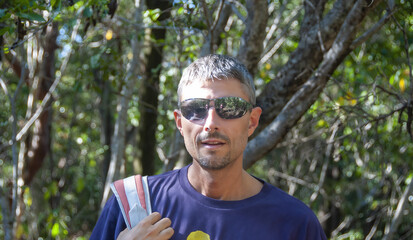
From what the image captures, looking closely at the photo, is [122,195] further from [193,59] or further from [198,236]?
[193,59]

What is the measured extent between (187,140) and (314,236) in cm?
63

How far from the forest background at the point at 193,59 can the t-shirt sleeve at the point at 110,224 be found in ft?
4.48

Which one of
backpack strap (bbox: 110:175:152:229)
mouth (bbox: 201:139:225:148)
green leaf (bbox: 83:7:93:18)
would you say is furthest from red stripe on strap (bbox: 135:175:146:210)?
green leaf (bbox: 83:7:93:18)

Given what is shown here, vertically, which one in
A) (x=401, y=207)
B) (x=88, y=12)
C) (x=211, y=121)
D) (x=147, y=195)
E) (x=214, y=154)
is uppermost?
(x=88, y=12)

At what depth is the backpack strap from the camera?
6.19ft

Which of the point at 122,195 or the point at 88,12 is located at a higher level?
the point at 88,12

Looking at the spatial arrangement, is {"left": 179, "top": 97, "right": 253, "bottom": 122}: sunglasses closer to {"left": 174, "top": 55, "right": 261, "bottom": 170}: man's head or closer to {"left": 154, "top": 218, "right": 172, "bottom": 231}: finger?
{"left": 174, "top": 55, "right": 261, "bottom": 170}: man's head

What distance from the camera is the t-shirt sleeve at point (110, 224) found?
193 centimetres

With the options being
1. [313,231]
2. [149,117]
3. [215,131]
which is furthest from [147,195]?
[149,117]

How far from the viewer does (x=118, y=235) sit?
1.89 m

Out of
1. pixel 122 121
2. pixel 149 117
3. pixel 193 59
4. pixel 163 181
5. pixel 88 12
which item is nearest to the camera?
pixel 163 181

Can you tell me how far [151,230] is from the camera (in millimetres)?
1798

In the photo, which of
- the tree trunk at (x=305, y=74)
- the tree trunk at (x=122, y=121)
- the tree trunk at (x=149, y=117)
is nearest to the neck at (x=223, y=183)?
the tree trunk at (x=305, y=74)

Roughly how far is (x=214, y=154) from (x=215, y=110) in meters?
0.18
